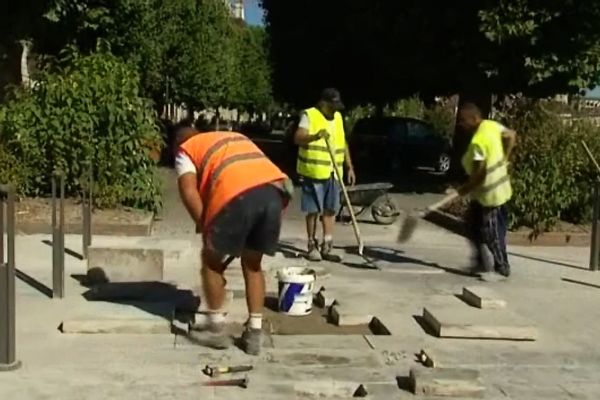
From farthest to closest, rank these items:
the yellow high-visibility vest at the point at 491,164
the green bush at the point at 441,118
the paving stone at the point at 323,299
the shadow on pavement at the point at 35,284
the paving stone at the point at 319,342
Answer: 1. the green bush at the point at 441,118
2. the yellow high-visibility vest at the point at 491,164
3. the shadow on pavement at the point at 35,284
4. the paving stone at the point at 323,299
5. the paving stone at the point at 319,342

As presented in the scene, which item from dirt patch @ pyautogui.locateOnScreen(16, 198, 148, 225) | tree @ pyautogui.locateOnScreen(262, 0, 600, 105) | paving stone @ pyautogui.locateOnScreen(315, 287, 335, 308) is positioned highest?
tree @ pyautogui.locateOnScreen(262, 0, 600, 105)

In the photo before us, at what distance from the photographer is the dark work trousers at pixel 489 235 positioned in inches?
428

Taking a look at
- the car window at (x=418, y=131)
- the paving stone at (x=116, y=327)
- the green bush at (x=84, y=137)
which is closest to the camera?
the paving stone at (x=116, y=327)

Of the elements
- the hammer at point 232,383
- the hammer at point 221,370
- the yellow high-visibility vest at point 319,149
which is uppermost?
the yellow high-visibility vest at point 319,149

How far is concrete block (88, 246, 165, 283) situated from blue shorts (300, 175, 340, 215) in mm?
2553

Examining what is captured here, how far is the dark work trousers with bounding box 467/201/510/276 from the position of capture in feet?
35.7

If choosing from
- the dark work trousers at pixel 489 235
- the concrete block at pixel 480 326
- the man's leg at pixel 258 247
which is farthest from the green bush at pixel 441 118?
the man's leg at pixel 258 247

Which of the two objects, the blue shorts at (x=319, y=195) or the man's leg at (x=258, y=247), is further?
the blue shorts at (x=319, y=195)

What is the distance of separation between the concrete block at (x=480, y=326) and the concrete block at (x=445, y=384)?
1.50m

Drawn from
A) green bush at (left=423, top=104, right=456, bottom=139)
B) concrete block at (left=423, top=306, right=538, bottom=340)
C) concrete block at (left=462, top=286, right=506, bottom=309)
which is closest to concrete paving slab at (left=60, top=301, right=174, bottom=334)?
concrete block at (left=423, top=306, right=538, bottom=340)

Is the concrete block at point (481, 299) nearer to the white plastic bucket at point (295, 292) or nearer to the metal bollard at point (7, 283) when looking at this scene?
the white plastic bucket at point (295, 292)

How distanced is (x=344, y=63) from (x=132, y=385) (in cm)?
2702

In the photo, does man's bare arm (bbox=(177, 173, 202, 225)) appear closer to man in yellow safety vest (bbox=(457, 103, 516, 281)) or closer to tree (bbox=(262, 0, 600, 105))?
man in yellow safety vest (bbox=(457, 103, 516, 281))

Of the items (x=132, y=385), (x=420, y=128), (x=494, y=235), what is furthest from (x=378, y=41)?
(x=132, y=385)
